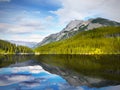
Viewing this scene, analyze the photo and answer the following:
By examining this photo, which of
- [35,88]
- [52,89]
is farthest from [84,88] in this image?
[35,88]

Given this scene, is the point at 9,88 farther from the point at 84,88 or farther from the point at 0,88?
A: the point at 84,88

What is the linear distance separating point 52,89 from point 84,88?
5586mm

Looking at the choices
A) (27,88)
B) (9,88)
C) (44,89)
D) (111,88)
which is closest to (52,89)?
(44,89)

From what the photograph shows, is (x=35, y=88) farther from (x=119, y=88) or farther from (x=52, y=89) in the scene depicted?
(x=119, y=88)

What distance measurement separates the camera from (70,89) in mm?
35469

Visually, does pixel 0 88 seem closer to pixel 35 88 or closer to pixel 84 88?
pixel 35 88

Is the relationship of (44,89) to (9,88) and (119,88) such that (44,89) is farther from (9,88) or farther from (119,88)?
(119,88)

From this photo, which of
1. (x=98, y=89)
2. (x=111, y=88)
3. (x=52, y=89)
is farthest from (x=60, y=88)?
(x=111, y=88)

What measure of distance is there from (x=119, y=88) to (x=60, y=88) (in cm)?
1012

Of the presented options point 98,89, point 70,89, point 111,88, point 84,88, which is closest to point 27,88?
point 70,89

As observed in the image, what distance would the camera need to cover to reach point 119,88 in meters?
35.7

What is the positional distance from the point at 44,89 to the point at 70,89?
14.7 ft

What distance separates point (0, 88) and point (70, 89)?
1247 cm

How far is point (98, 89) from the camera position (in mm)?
35062
